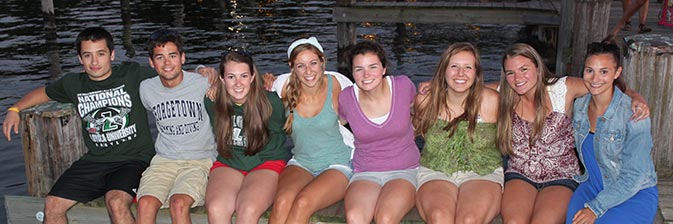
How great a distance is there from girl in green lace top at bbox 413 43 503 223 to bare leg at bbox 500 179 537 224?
69 millimetres

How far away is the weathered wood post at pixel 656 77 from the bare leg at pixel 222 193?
126 inches

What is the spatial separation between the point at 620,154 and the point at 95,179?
3.87 metres

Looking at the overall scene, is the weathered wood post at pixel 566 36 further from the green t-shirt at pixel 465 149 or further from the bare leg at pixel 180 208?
the bare leg at pixel 180 208

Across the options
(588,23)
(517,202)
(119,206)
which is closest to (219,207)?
(119,206)

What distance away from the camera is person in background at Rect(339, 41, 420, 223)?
15.1 feet

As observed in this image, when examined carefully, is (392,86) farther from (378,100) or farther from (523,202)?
(523,202)

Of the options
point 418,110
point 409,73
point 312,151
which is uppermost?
point 418,110

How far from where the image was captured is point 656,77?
16.4ft

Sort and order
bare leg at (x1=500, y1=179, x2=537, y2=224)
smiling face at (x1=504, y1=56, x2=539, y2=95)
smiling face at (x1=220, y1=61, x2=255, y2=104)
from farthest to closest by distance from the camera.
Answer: smiling face at (x1=220, y1=61, x2=255, y2=104) < smiling face at (x1=504, y1=56, x2=539, y2=95) < bare leg at (x1=500, y1=179, x2=537, y2=224)

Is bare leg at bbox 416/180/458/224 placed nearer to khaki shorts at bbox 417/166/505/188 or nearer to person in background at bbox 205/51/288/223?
khaki shorts at bbox 417/166/505/188

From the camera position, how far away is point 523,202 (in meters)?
4.36

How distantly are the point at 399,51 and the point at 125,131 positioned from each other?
510 inches

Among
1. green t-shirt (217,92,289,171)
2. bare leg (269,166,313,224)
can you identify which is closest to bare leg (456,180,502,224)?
bare leg (269,166,313,224)

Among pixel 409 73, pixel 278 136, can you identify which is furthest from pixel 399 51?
pixel 278 136
